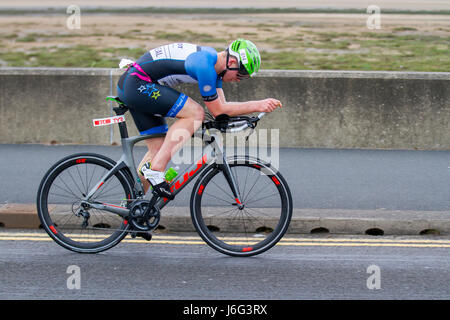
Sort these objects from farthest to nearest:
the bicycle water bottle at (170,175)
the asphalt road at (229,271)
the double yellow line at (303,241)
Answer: the double yellow line at (303,241) → the bicycle water bottle at (170,175) → the asphalt road at (229,271)

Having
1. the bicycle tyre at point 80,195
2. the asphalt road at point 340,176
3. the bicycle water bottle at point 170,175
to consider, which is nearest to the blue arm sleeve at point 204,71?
the bicycle water bottle at point 170,175

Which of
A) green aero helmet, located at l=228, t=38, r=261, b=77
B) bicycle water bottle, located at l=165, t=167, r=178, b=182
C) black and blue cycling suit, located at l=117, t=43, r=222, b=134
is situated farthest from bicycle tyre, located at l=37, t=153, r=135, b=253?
green aero helmet, located at l=228, t=38, r=261, b=77

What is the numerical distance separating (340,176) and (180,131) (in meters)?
3.41

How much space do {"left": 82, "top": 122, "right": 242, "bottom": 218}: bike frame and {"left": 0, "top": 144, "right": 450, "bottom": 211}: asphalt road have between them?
208mm

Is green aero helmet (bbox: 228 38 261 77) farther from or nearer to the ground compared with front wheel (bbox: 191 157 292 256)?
farther from the ground

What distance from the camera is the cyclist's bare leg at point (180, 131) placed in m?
5.64

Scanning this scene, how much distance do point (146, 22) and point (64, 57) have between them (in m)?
4.50

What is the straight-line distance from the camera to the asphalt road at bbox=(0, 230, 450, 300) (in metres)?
5.03

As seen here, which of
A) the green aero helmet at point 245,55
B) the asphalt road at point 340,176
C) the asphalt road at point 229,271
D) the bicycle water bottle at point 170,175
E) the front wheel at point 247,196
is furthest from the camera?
the asphalt road at point 340,176

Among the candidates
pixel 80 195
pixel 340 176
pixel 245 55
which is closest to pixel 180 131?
pixel 245 55

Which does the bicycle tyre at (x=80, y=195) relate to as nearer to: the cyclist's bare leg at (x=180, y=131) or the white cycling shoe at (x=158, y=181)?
the white cycling shoe at (x=158, y=181)

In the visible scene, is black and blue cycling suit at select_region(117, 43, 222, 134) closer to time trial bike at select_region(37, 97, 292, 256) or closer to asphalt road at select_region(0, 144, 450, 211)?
time trial bike at select_region(37, 97, 292, 256)

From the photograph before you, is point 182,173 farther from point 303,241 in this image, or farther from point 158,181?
point 303,241

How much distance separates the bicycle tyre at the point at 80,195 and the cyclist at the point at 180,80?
0.23m
